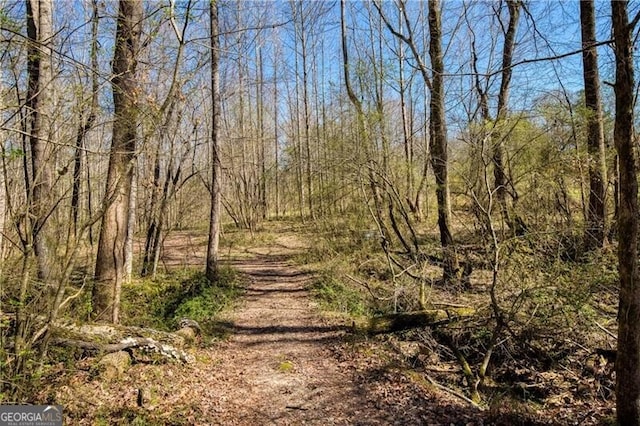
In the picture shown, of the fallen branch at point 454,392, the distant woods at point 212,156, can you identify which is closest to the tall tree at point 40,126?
the distant woods at point 212,156

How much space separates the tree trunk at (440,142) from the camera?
799cm

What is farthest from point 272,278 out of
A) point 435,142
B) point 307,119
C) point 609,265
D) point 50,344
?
point 307,119

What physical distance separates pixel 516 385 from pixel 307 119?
1630 cm

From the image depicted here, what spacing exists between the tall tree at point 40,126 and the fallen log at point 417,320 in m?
4.20

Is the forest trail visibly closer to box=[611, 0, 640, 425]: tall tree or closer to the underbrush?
the underbrush

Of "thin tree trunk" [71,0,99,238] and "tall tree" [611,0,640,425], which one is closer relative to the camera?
"tall tree" [611,0,640,425]

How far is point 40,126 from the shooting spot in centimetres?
401

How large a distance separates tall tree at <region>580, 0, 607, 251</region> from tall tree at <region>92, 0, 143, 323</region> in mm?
7399

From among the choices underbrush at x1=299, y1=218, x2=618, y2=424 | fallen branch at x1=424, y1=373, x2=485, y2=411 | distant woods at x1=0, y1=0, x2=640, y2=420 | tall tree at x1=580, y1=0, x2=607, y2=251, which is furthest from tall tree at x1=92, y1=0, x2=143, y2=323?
tall tree at x1=580, y1=0, x2=607, y2=251

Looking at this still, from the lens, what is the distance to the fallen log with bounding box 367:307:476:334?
5.79m

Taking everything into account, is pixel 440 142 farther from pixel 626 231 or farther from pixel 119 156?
pixel 119 156

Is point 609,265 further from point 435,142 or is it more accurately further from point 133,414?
point 133,414

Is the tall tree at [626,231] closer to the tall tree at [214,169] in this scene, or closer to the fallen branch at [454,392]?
the fallen branch at [454,392]

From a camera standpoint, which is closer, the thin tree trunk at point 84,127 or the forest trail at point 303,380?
the forest trail at point 303,380
